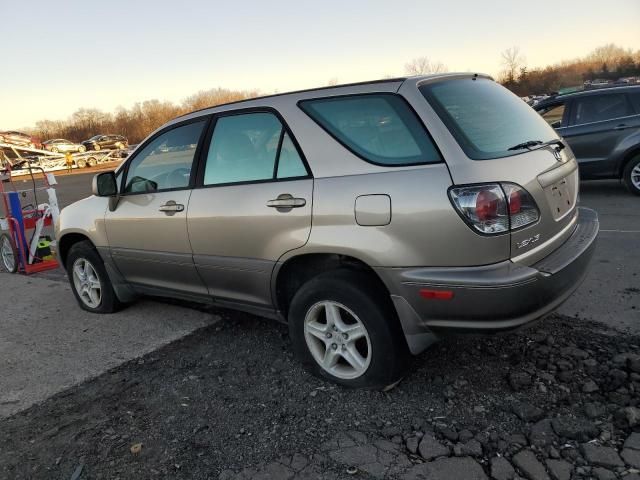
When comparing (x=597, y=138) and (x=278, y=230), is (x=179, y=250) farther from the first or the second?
(x=597, y=138)

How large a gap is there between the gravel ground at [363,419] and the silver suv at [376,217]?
1.01ft

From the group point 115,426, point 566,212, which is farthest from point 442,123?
point 115,426

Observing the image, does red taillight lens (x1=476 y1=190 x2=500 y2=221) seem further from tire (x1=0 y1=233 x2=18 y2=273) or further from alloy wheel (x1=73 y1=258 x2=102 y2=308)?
tire (x1=0 y1=233 x2=18 y2=273)

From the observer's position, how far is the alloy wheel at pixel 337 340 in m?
3.01

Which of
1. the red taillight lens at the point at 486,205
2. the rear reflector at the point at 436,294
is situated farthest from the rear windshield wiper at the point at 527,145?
the rear reflector at the point at 436,294

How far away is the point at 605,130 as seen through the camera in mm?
8391

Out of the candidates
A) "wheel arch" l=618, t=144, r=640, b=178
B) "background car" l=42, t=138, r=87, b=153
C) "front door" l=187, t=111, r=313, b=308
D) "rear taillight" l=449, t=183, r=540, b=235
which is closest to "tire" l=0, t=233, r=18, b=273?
"front door" l=187, t=111, r=313, b=308

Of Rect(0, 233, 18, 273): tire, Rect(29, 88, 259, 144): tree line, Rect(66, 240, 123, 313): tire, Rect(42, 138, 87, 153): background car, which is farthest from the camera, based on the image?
Rect(29, 88, 259, 144): tree line

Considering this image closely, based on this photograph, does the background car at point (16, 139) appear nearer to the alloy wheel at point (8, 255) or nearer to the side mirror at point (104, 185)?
the alloy wheel at point (8, 255)

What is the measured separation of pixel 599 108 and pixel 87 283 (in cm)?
809

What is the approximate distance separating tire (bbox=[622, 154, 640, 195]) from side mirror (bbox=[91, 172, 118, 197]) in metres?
7.67

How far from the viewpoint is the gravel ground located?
8.04 ft

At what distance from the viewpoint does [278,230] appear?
3162 mm

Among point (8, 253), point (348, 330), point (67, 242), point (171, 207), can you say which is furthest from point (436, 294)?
point (8, 253)
